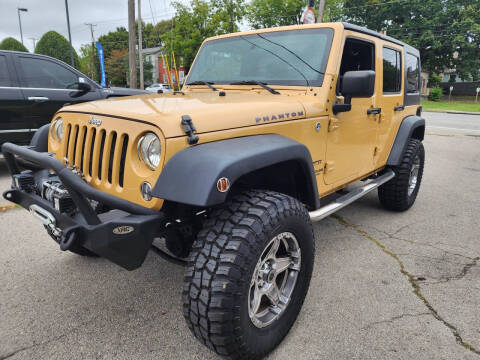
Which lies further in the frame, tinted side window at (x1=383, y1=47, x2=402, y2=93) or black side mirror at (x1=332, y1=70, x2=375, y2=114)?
tinted side window at (x1=383, y1=47, x2=402, y2=93)

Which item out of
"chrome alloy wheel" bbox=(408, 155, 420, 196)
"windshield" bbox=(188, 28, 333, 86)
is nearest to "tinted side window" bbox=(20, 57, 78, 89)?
"windshield" bbox=(188, 28, 333, 86)

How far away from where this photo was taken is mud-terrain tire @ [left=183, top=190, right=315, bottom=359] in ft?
5.47

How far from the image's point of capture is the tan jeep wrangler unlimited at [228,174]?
5.50 feet

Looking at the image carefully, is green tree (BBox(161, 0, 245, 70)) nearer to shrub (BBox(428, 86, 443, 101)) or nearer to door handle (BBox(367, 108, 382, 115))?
shrub (BBox(428, 86, 443, 101))

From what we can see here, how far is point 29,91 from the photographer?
5656 millimetres

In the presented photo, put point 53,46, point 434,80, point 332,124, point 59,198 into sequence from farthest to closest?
point 434,80 → point 53,46 → point 332,124 → point 59,198

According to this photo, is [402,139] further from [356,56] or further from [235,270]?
[235,270]

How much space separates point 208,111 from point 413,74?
12.0ft

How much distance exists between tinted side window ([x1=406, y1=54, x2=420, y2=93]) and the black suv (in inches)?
177

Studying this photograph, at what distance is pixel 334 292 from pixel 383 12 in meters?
45.4

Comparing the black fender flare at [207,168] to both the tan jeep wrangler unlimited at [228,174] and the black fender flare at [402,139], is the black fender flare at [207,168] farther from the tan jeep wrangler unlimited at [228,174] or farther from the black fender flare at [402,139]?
the black fender flare at [402,139]

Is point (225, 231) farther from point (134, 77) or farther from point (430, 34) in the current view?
point (430, 34)

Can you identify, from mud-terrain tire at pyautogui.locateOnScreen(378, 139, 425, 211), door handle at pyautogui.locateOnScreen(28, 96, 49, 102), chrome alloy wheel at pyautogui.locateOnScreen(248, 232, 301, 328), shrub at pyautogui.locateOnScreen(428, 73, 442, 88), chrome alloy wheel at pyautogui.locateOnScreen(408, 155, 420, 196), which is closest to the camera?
chrome alloy wheel at pyautogui.locateOnScreen(248, 232, 301, 328)

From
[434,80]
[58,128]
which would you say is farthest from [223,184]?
[434,80]
